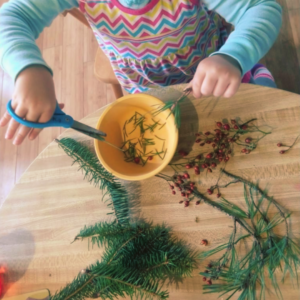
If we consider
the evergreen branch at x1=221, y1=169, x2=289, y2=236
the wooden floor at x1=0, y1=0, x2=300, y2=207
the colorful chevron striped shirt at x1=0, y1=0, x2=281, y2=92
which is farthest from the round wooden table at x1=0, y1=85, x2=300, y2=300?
the wooden floor at x1=0, y1=0, x2=300, y2=207

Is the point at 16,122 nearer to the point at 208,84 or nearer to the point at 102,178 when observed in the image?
the point at 102,178

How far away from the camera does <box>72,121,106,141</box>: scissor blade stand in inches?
20.4

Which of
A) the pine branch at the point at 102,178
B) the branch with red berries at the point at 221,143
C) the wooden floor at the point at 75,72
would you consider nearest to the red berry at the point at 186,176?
the branch with red berries at the point at 221,143

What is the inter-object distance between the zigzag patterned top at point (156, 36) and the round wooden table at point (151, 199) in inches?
5.7

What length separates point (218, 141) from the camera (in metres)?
0.57

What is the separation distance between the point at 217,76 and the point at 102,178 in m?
0.30

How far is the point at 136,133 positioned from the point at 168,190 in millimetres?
145

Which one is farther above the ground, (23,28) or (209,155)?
(23,28)

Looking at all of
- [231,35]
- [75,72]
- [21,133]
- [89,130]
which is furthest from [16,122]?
[75,72]

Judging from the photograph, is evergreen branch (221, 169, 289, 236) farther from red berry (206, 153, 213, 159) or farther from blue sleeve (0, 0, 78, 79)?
blue sleeve (0, 0, 78, 79)

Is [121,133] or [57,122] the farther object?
[121,133]

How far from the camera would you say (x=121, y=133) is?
62 centimetres

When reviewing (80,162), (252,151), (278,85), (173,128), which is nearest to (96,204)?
(80,162)

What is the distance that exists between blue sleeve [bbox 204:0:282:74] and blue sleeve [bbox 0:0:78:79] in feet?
1.18
